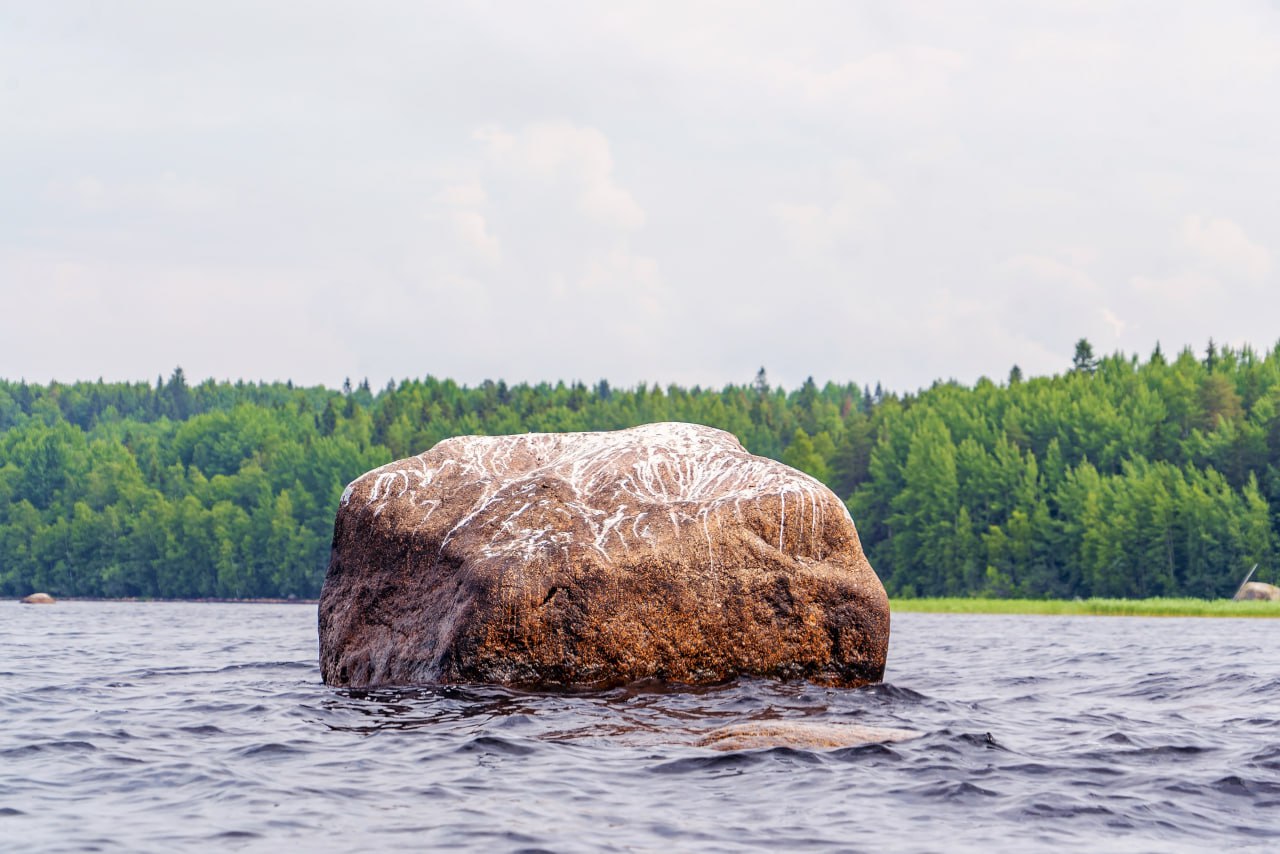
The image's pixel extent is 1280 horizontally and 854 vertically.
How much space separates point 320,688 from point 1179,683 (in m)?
10.1

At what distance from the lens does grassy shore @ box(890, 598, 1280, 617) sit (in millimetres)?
49875

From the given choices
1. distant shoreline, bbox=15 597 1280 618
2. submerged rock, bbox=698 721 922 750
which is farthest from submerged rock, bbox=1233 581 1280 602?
submerged rock, bbox=698 721 922 750

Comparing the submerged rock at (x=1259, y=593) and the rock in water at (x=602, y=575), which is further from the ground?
the rock in water at (x=602, y=575)

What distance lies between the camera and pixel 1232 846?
7.52 meters

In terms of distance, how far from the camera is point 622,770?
9.34m

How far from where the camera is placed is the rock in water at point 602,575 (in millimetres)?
13094

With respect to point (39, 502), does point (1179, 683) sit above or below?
below

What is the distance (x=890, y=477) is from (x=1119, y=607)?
38512 millimetres

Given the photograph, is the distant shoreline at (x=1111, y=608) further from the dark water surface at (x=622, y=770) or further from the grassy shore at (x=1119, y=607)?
the dark water surface at (x=622, y=770)

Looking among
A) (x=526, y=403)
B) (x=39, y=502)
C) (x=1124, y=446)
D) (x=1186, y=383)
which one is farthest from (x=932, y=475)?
(x=39, y=502)

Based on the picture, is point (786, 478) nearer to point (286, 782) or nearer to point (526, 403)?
point (286, 782)

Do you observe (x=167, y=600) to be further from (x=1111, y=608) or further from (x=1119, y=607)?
(x=1119, y=607)

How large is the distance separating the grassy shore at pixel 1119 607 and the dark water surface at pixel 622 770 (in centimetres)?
3740

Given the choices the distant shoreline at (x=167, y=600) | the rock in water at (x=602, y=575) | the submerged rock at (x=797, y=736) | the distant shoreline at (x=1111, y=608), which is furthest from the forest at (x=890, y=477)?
the submerged rock at (x=797, y=736)
